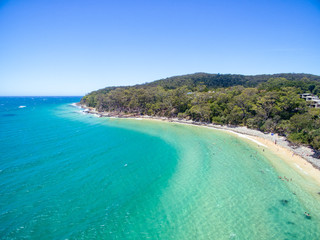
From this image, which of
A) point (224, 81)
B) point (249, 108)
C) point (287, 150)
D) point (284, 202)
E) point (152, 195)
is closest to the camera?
point (284, 202)

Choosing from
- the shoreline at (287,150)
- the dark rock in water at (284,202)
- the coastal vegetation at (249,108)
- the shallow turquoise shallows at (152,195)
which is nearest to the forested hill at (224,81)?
the coastal vegetation at (249,108)

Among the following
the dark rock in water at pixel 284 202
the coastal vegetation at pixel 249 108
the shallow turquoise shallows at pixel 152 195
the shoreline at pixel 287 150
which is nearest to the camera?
the shallow turquoise shallows at pixel 152 195

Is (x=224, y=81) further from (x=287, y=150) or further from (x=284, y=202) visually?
(x=284, y=202)

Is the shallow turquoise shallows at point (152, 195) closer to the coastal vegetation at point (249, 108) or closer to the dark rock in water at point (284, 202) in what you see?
the dark rock in water at point (284, 202)

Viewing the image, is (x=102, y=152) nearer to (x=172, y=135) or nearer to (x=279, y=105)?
(x=172, y=135)

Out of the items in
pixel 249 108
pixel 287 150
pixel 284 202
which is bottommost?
pixel 284 202

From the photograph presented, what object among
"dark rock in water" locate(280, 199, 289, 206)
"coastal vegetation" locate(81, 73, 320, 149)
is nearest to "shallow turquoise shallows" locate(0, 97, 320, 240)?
"dark rock in water" locate(280, 199, 289, 206)

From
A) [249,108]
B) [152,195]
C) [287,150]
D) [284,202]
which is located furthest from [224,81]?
[152,195]

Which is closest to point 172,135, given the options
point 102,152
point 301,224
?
point 102,152
